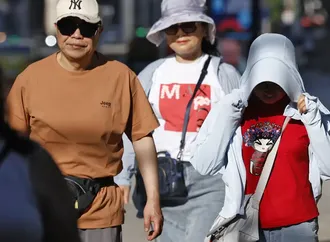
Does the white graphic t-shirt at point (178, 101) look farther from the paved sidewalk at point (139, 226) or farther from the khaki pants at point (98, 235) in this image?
the paved sidewalk at point (139, 226)

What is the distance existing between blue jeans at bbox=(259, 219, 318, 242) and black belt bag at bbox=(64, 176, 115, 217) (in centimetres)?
90

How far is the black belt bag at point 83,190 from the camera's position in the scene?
4242 mm

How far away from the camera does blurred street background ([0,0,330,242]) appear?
1573 centimetres

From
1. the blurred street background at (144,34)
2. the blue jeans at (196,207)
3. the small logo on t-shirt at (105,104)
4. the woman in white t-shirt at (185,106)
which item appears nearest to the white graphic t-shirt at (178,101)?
the woman in white t-shirt at (185,106)

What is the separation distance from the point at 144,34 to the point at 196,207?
41.7 feet

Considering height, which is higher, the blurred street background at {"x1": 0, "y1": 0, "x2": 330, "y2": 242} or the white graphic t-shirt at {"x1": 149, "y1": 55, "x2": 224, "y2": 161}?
the blurred street background at {"x1": 0, "y1": 0, "x2": 330, "y2": 242}

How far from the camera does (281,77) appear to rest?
463 centimetres

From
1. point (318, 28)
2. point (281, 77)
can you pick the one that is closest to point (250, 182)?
point (281, 77)

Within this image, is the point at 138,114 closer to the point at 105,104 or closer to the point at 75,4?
the point at 105,104

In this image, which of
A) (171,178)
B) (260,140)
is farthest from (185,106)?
(260,140)

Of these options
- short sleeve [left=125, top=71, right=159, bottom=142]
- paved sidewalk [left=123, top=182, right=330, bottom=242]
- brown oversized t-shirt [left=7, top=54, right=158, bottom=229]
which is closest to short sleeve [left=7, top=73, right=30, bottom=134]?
brown oversized t-shirt [left=7, top=54, right=158, bottom=229]

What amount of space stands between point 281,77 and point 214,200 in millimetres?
1008

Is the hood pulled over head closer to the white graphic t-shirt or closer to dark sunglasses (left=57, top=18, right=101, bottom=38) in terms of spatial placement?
the white graphic t-shirt

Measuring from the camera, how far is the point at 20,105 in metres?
4.32
